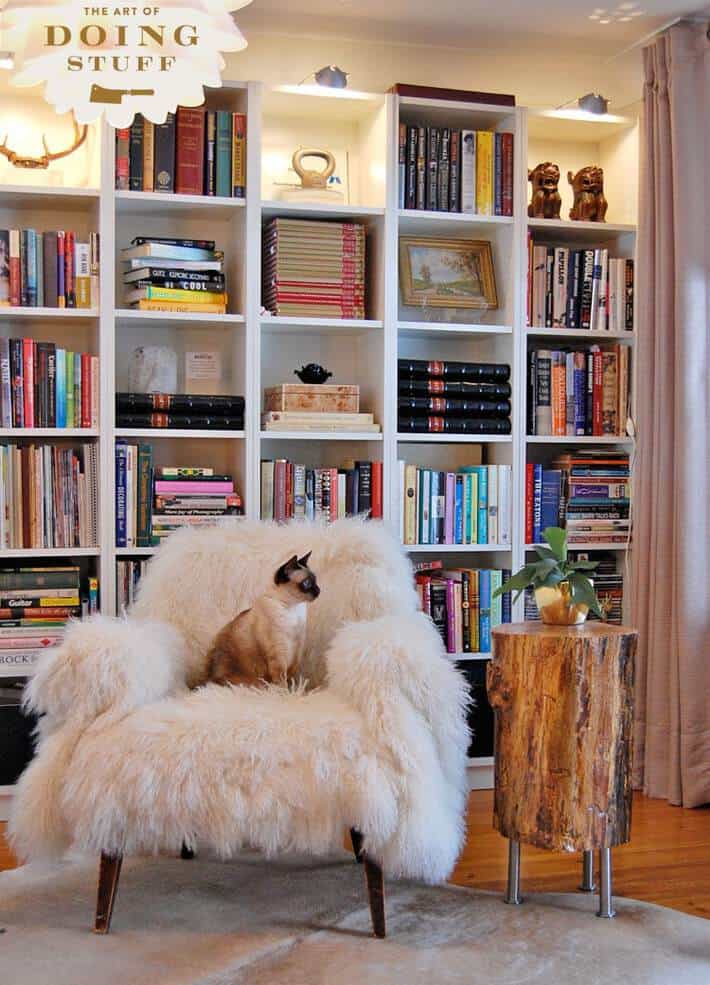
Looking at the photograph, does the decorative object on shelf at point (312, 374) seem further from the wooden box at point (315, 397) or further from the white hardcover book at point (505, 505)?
the white hardcover book at point (505, 505)

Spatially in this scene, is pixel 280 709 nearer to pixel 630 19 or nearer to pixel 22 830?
pixel 22 830

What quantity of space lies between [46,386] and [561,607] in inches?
66.8

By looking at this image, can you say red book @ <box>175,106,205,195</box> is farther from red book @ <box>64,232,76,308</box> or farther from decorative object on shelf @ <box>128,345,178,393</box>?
decorative object on shelf @ <box>128,345,178,393</box>

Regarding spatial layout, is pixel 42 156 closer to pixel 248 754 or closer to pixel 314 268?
pixel 314 268

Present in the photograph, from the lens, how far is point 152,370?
3.74 meters

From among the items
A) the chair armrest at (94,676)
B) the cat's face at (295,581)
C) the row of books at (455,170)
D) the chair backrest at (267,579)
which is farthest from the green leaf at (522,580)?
the row of books at (455,170)

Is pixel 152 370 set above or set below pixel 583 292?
below

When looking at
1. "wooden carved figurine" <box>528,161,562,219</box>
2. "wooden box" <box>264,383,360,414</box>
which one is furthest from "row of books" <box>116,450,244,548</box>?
"wooden carved figurine" <box>528,161,562,219</box>

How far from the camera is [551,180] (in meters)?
4.00

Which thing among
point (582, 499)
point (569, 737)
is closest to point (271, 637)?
point (569, 737)

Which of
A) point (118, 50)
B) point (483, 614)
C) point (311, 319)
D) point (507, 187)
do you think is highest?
point (507, 187)

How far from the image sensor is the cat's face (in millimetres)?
2896

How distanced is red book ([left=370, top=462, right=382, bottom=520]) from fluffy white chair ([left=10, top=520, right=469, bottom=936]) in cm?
100

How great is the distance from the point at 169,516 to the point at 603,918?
173 centimetres
